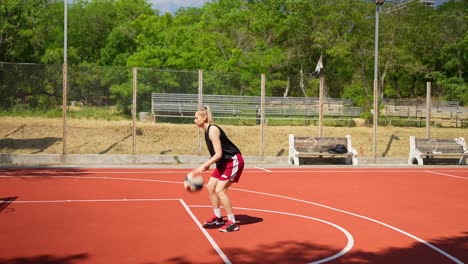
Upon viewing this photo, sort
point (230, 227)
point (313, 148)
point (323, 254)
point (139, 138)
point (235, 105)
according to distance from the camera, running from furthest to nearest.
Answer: point (235, 105), point (139, 138), point (313, 148), point (230, 227), point (323, 254)

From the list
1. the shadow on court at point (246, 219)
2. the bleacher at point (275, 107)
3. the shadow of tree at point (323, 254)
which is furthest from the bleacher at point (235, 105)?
the shadow of tree at point (323, 254)

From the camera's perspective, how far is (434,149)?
20.5m

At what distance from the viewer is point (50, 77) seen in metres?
19.1

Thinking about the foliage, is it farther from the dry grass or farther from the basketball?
the basketball

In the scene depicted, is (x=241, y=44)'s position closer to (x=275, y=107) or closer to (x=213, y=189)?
(x=275, y=107)

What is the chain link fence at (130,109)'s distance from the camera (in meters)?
18.8

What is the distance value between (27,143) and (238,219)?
38.7 feet

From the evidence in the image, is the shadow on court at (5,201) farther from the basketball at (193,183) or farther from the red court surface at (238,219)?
the basketball at (193,183)

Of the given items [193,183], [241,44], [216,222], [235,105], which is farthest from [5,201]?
[241,44]

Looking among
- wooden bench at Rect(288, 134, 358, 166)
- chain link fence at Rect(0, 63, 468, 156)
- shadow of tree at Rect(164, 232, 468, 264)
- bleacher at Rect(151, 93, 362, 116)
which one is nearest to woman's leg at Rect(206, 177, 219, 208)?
shadow of tree at Rect(164, 232, 468, 264)

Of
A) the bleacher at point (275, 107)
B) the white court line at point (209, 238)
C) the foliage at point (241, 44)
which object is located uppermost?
the foliage at point (241, 44)

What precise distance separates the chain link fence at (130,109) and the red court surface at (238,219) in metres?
4.05

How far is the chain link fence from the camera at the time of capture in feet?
61.8

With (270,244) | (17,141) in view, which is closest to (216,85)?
(17,141)
